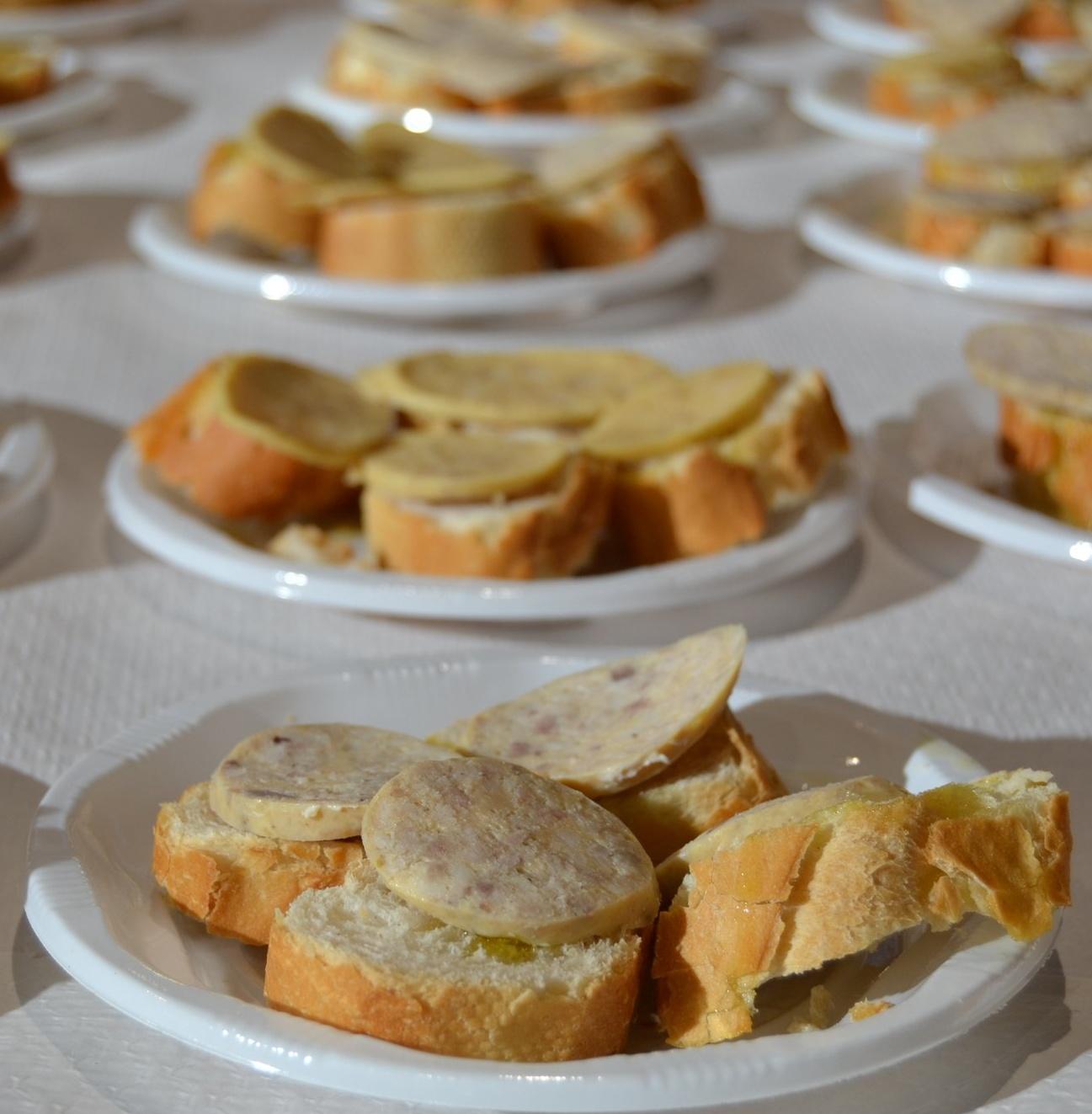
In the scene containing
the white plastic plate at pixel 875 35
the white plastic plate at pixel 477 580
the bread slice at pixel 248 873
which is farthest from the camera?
the white plastic plate at pixel 875 35

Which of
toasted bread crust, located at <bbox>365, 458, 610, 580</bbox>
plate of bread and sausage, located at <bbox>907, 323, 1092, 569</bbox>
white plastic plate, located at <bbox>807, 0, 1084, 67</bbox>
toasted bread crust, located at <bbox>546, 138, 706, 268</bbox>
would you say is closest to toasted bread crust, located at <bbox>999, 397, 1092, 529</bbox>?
plate of bread and sausage, located at <bbox>907, 323, 1092, 569</bbox>

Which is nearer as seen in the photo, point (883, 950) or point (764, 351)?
point (883, 950)

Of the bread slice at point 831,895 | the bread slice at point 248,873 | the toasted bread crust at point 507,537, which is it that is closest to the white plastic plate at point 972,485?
the toasted bread crust at point 507,537

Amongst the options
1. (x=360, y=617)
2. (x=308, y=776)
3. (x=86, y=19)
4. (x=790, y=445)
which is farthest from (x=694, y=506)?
(x=86, y=19)

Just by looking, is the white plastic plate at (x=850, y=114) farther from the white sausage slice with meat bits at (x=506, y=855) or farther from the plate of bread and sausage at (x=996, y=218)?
the white sausage slice with meat bits at (x=506, y=855)

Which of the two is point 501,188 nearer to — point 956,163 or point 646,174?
point 646,174

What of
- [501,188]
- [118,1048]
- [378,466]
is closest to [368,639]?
[378,466]
